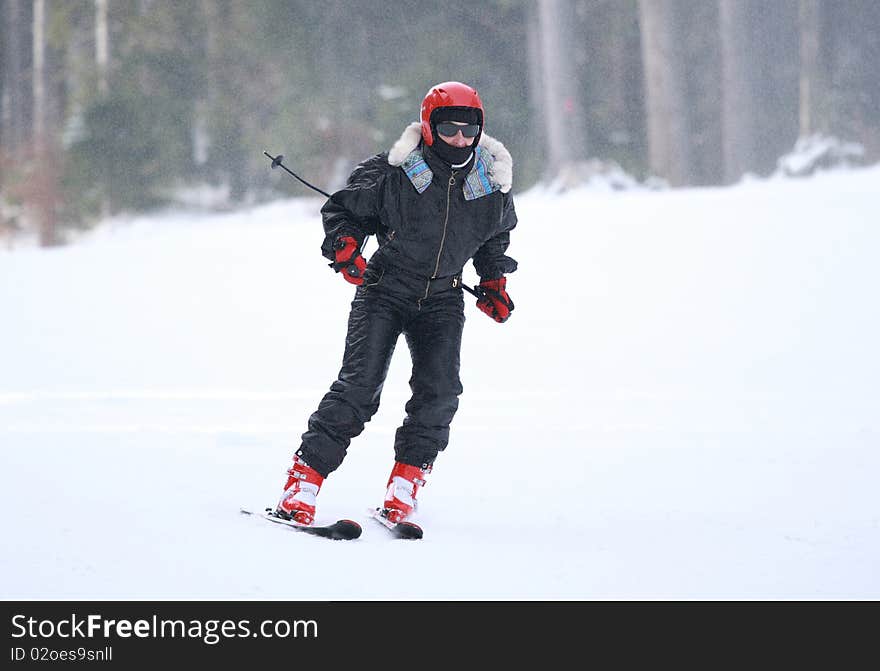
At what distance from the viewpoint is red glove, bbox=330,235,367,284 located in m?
5.01

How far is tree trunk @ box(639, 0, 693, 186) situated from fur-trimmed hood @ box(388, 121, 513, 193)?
1524 cm

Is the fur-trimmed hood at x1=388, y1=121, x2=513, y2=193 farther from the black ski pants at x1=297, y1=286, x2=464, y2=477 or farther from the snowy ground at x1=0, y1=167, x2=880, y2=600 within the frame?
the snowy ground at x1=0, y1=167, x2=880, y2=600

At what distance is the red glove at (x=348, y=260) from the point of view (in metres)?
5.01

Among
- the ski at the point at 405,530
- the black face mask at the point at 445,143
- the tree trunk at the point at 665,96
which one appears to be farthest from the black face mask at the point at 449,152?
the tree trunk at the point at 665,96

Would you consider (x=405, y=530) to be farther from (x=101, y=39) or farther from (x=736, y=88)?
(x=101, y=39)

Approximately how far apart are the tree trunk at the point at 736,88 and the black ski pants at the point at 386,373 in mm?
18080

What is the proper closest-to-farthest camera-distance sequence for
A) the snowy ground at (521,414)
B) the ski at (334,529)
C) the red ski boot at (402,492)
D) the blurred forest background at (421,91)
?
the snowy ground at (521,414) < the ski at (334,529) < the red ski boot at (402,492) < the blurred forest background at (421,91)

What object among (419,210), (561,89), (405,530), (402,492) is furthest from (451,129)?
(561,89)

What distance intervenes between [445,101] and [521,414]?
4.33 m

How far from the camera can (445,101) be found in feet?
16.7

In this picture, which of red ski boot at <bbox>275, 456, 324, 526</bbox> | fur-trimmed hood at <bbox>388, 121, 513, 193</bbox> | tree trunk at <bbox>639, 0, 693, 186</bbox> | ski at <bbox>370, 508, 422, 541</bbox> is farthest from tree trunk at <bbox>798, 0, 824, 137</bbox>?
red ski boot at <bbox>275, 456, 324, 526</bbox>

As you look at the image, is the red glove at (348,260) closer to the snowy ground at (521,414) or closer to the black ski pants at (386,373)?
the black ski pants at (386,373)

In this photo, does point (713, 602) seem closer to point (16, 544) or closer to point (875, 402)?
point (16, 544)
